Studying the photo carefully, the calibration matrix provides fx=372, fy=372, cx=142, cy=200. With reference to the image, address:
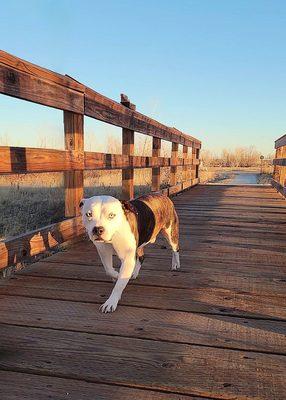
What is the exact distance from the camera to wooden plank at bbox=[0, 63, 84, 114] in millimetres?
2414

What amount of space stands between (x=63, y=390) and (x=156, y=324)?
708 mm

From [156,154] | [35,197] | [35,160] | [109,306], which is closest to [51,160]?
[35,160]

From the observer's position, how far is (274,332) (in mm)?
1949

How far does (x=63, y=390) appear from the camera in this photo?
1.45m

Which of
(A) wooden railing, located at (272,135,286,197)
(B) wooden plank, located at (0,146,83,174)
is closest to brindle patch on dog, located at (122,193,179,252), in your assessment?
(B) wooden plank, located at (0,146,83,174)

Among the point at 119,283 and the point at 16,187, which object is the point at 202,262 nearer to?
the point at 119,283

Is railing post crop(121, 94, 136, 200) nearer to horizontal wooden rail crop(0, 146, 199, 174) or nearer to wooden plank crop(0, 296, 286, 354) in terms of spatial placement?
horizontal wooden rail crop(0, 146, 199, 174)

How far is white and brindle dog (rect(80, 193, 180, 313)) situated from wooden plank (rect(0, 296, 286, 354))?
152 mm

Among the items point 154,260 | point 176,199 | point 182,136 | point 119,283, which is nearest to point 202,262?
point 154,260

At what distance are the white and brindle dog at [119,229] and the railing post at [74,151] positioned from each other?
104 centimetres

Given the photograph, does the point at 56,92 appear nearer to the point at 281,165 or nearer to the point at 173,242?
the point at 173,242

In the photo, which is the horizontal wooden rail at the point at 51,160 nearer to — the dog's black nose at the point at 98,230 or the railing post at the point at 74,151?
the railing post at the point at 74,151

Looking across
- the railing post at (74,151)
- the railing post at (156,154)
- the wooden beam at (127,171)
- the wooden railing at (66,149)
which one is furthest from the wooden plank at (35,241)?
the railing post at (156,154)

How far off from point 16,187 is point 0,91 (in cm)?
1202
